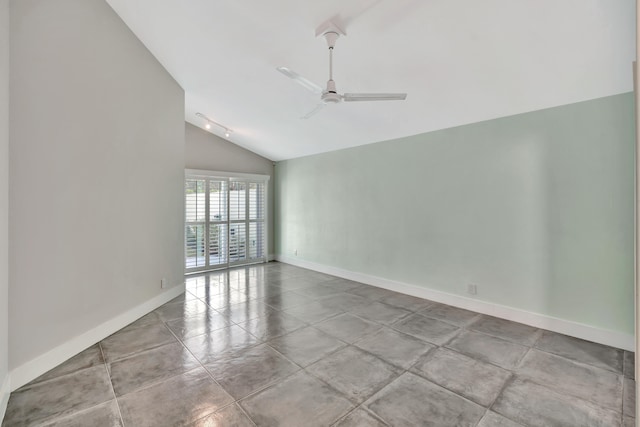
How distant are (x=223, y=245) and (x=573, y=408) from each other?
595 cm

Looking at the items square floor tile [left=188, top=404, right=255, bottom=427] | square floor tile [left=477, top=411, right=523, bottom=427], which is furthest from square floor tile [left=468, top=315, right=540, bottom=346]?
square floor tile [left=188, top=404, right=255, bottom=427]

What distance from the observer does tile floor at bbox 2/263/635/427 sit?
73.5 inches

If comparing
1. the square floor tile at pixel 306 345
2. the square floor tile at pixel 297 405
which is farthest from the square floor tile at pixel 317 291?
the square floor tile at pixel 297 405

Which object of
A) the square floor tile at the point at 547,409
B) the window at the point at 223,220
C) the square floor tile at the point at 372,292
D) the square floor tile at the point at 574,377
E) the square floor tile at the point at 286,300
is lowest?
the square floor tile at the point at 547,409

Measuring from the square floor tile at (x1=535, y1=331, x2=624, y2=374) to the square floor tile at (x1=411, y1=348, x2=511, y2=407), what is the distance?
815 millimetres

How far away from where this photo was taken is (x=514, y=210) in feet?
11.2

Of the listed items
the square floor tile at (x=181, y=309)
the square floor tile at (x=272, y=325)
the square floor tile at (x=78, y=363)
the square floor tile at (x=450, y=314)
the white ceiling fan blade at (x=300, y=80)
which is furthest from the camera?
the square floor tile at (x=181, y=309)

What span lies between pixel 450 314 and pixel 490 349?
913 mm

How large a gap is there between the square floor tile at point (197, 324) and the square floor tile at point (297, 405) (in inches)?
53.9

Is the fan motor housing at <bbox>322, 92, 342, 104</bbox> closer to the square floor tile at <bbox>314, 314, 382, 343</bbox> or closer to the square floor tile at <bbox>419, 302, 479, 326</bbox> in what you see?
the square floor tile at <bbox>314, 314, 382, 343</bbox>

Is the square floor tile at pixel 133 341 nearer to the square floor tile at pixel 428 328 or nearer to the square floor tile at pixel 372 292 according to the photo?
the square floor tile at pixel 428 328

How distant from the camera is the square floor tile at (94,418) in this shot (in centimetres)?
177

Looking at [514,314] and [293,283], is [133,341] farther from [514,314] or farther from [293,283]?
[514,314]

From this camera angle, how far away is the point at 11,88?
2.06 metres
